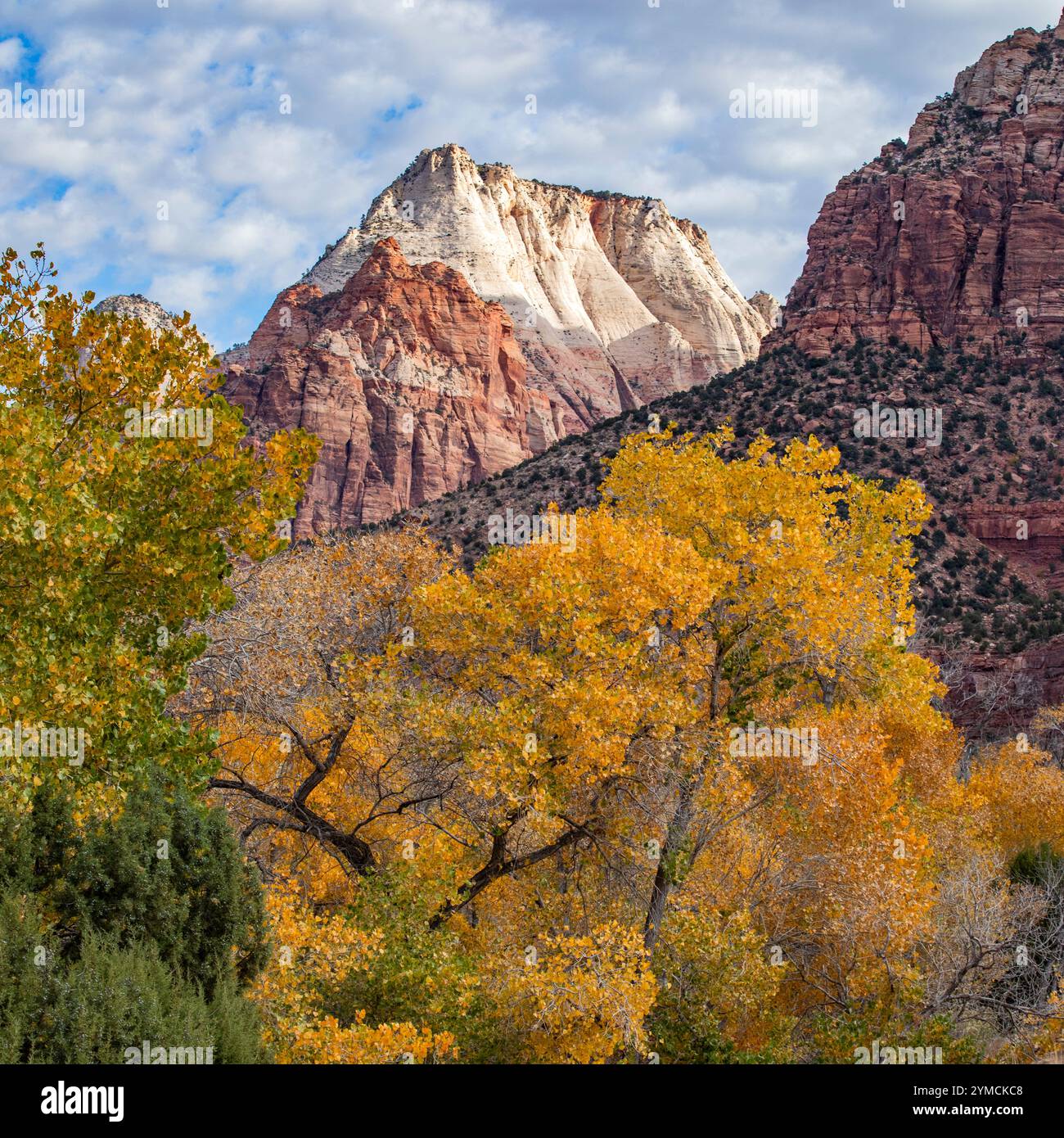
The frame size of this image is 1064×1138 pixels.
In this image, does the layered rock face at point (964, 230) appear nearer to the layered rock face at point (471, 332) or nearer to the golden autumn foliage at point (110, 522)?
the layered rock face at point (471, 332)

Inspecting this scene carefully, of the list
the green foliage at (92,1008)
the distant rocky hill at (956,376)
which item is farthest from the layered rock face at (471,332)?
the green foliage at (92,1008)

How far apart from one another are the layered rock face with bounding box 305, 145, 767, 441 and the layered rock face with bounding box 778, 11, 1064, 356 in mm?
58233

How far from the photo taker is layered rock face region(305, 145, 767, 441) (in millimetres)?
145875

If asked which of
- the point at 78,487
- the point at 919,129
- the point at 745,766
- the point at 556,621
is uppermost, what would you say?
the point at 919,129

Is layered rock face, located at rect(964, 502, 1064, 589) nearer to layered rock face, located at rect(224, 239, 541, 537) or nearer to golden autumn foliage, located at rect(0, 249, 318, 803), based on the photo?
golden autumn foliage, located at rect(0, 249, 318, 803)

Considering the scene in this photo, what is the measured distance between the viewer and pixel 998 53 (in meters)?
87.8

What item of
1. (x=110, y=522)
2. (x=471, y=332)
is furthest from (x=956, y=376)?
(x=471, y=332)

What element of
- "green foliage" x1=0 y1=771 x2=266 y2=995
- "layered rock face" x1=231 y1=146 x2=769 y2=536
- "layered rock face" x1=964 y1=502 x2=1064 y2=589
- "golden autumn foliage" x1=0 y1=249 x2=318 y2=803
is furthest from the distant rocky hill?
"layered rock face" x1=231 y1=146 x2=769 y2=536

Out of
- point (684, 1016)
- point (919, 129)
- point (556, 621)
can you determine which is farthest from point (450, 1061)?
point (919, 129)

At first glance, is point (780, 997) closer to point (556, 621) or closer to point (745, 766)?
point (745, 766)

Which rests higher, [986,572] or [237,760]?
[986,572]

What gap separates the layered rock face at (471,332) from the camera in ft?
381

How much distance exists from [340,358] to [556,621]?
109864 millimetres

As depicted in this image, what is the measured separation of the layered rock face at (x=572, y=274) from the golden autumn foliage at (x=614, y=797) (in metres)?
122
